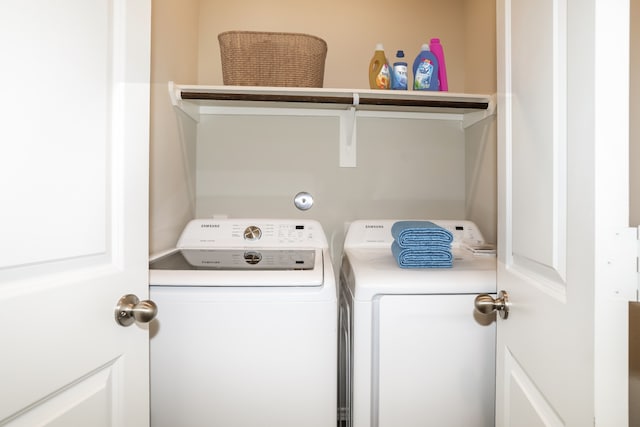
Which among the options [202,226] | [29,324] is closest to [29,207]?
[29,324]

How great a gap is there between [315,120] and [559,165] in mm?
1523

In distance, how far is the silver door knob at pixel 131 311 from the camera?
2.62 feet

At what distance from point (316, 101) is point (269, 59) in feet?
0.98

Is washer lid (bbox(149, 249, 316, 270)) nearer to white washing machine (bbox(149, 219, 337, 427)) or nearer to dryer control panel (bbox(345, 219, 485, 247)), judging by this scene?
white washing machine (bbox(149, 219, 337, 427))

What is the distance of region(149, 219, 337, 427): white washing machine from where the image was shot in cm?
110

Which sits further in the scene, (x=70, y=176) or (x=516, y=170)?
(x=516, y=170)

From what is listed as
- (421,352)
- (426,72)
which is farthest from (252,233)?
(426,72)

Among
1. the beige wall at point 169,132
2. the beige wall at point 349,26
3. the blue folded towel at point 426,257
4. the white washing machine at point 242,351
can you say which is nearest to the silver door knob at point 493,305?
the blue folded towel at point 426,257

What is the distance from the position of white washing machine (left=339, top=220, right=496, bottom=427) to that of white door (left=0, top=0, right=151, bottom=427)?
664mm

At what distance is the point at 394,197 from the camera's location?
2.07 meters

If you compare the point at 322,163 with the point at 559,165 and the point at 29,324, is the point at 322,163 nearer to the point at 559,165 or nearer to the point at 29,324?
the point at 559,165

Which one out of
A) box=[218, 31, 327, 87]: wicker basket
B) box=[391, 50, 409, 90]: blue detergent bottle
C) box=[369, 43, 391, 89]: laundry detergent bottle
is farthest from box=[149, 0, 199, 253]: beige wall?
box=[391, 50, 409, 90]: blue detergent bottle

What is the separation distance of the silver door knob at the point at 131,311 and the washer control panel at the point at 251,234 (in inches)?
34.8

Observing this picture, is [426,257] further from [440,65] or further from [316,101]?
[440,65]
